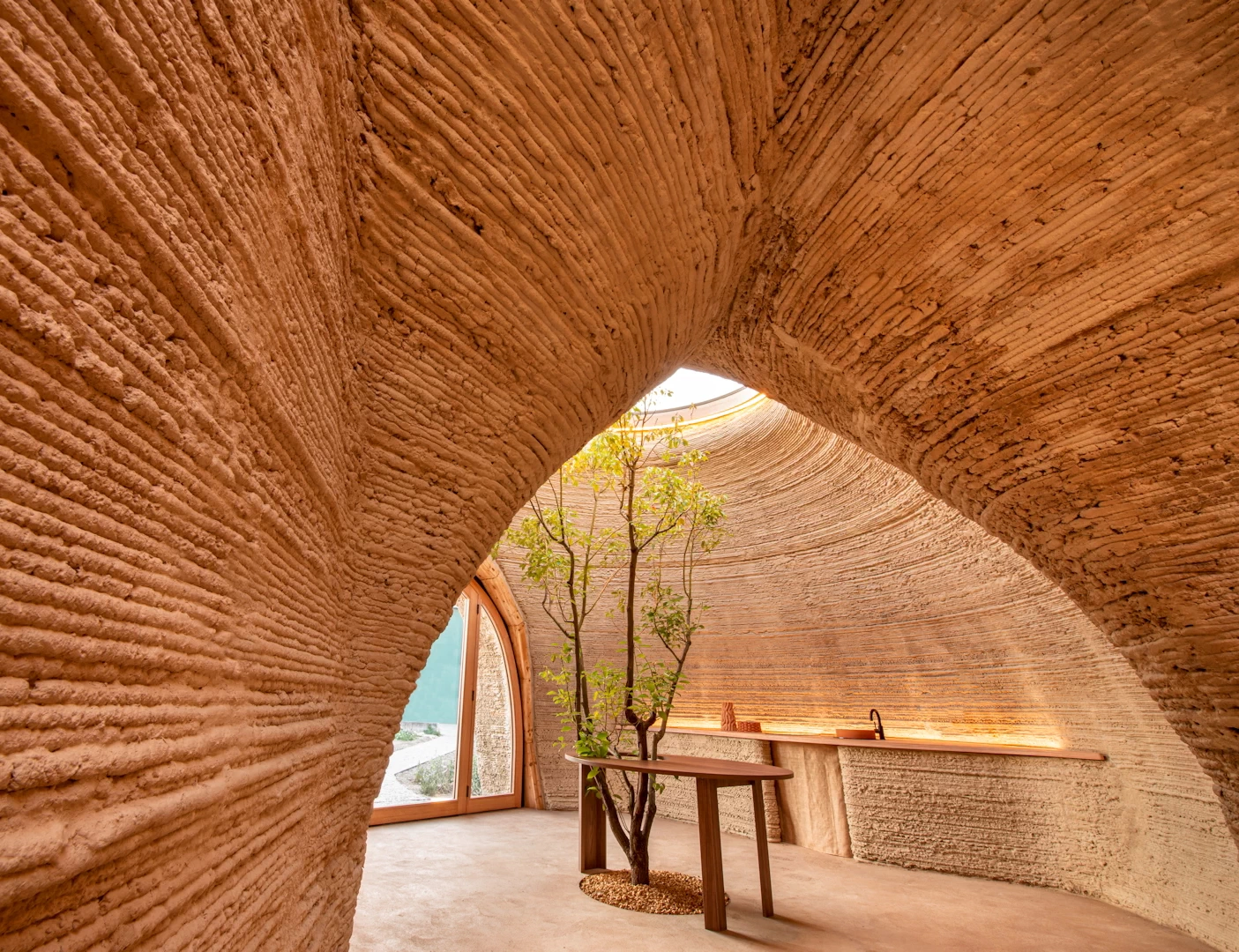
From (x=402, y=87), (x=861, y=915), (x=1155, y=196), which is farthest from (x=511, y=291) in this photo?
(x=861, y=915)

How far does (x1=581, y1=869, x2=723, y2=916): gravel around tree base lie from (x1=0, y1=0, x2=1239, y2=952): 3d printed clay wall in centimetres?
247

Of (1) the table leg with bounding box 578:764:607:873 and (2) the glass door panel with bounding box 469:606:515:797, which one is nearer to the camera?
(1) the table leg with bounding box 578:764:607:873

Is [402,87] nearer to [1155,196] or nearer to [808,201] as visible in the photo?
[808,201]

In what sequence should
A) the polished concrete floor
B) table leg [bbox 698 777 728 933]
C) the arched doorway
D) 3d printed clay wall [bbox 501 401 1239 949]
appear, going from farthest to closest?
the arched doorway, 3d printed clay wall [bbox 501 401 1239 949], table leg [bbox 698 777 728 933], the polished concrete floor

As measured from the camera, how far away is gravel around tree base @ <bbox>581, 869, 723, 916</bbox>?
407cm

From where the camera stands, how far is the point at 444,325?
A: 2.15 metres

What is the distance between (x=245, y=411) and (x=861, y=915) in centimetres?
458

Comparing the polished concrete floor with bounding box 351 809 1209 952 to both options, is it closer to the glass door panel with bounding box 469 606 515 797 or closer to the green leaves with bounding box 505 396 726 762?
the green leaves with bounding box 505 396 726 762

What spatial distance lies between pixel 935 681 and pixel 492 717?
5.11 meters

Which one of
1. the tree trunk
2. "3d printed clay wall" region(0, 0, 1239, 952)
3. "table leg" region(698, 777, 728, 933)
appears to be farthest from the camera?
the tree trunk

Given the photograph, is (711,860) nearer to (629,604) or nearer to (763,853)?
(763,853)

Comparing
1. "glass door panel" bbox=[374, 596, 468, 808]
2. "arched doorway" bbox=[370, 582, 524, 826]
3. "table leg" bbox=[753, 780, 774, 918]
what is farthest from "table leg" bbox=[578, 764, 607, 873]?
"arched doorway" bbox=[370, 582, 524, 826]

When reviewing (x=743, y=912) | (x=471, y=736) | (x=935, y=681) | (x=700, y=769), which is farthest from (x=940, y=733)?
(x=471, y=736)

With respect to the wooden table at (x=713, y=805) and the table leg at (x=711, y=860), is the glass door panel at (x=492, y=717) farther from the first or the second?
the table leg at (x=711, y=860)
